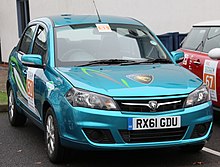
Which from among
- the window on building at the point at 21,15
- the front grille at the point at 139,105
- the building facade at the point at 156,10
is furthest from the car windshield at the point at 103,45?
the window on building at the point at 21,15

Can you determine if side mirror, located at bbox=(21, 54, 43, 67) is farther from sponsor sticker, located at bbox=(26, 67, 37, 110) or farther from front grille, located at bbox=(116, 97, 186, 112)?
front grille, located at bbox=(116, 97, 186, 112)

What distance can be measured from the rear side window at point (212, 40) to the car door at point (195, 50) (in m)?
0.10

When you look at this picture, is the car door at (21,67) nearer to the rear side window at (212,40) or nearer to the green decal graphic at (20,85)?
the green decal graphic at (20,85)

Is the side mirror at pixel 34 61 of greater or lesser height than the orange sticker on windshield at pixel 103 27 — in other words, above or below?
below

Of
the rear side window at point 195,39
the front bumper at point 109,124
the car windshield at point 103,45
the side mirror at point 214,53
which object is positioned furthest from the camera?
the rear side window at point 195,39

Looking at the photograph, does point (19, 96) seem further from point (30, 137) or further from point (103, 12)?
point (103, 12)

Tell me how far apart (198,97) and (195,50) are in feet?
9.77

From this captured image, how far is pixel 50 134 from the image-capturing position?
18.1ft

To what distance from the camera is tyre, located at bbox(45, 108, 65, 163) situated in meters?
5.26

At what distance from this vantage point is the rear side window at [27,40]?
7008 mm

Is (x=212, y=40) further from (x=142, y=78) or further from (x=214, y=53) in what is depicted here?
(x=142, y=78)

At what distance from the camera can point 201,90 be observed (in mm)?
5254

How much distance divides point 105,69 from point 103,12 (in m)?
9.33

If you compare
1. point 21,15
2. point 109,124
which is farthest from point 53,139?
point 21,15
